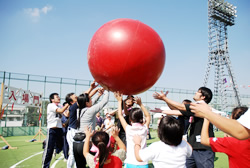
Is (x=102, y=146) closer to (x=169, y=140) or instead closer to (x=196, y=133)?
(x=169, y=140)

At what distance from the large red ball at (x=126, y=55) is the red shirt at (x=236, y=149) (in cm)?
126

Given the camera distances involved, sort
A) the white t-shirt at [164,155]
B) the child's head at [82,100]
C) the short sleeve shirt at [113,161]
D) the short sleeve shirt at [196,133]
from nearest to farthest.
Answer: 1. the white t-shirt at [164,155]
2. the short sleeve shirt at [113,161]
3. the short sleeve shirt at [196,133]
4. the child's head at [82,100]

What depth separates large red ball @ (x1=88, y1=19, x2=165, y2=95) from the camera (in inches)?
104

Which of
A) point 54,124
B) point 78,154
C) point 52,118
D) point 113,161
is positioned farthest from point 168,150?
point 52,118

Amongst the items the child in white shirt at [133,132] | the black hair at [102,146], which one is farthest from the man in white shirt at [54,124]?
the black hair at [102,146]

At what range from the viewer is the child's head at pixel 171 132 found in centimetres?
207

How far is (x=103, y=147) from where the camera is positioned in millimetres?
2326

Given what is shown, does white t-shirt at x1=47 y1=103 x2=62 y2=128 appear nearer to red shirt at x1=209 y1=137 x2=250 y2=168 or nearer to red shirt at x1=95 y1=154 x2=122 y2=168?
red shirt at x1=95 y1=154 x2=122 y2=168

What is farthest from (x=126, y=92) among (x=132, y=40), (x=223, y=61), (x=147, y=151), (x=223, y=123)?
(x=223, y=61)

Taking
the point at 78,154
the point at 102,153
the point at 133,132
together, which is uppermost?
the point at 133,132

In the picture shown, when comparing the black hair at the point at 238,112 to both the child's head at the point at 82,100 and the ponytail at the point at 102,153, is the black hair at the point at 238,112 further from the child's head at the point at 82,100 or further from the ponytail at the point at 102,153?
the child's head at the point at 82,100

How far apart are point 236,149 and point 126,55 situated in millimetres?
1790

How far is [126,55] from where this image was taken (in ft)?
8.62

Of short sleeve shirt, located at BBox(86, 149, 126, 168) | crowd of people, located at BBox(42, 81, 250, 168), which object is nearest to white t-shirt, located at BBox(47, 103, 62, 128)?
crowd of people, located at BBox(42, 81, 250, 168)
